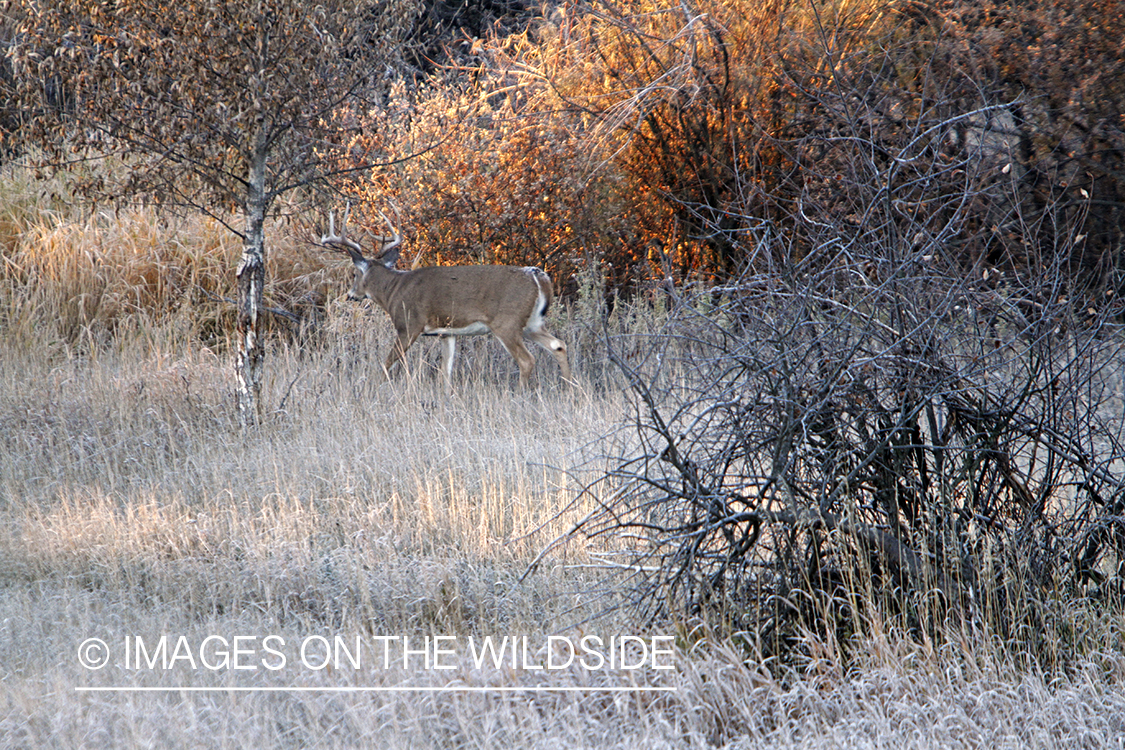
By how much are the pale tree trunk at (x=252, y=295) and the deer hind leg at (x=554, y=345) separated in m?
2.75

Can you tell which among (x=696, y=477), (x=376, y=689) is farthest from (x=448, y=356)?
(x=376, y=689)

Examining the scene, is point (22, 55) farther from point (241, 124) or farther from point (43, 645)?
point (43, 645)

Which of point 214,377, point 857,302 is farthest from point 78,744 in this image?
point 214,377

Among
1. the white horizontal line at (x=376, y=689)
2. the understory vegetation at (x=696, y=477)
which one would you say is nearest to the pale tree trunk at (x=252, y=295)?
the understory vegetation at (x=696, y=477)

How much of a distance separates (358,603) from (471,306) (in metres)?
5.18

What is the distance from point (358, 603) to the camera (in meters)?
4.62

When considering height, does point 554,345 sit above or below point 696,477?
below

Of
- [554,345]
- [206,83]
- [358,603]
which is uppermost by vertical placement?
[206,83]

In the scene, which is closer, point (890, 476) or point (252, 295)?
point (890, 476)

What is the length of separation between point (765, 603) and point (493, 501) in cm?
213

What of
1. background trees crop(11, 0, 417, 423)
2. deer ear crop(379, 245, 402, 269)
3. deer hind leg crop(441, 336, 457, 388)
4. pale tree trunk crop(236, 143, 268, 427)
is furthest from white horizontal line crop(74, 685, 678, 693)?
deer ear crop(379, 245, 402, 269)

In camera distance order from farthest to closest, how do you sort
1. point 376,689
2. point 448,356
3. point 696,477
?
1. point 448,356
2. point 696,477
3. point 376,689

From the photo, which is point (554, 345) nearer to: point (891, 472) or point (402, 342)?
point (402, 342)

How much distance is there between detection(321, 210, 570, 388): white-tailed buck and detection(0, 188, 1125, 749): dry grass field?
1.74ft
